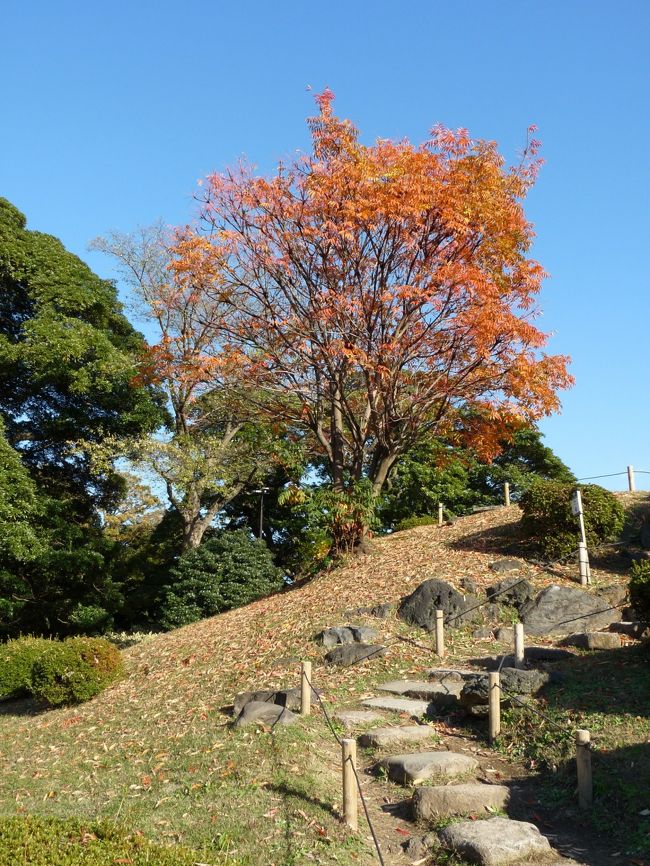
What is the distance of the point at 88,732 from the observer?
36.3 feet

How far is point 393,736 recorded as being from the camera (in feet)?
27.4

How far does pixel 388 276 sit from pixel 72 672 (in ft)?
31.5

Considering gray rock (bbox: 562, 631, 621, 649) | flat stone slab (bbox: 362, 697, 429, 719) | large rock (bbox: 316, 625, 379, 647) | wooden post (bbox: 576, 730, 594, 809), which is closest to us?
wooden post (bbox: 576, 730, 594, 809)

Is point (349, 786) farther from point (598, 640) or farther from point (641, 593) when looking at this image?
point (598, 640)

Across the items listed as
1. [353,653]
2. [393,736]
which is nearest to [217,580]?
[353,653]

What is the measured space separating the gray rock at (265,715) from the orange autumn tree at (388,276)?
7.63m

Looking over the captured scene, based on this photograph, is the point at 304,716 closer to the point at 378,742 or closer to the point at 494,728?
the point at 378,742

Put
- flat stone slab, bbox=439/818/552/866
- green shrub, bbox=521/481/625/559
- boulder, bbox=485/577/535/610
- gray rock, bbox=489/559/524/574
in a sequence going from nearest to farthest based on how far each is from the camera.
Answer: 1. flat stone slab, bbox=439/818/552/866
2. boulder, bbox=485/577/535/610
3. gray rock, bbox=489/559/524/574
4. green shrub, bbox=521/481/625/559

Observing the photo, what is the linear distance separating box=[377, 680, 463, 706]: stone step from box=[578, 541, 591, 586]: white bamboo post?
4.37 m

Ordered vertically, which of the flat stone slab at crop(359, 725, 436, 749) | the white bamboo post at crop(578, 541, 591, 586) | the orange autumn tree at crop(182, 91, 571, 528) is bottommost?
the flat stone slab at crop(359, 725, 436, 749)

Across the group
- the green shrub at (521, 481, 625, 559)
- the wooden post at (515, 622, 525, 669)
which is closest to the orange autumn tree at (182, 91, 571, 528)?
the green shrub at (521, 481, 625, 559)

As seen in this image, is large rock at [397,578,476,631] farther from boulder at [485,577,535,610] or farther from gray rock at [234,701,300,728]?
gray rock at [234,701,300,728]

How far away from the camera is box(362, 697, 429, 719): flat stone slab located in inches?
360

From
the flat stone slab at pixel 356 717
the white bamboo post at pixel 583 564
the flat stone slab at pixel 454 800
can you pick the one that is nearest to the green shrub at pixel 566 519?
the white bamboo post at pixel 583 564
